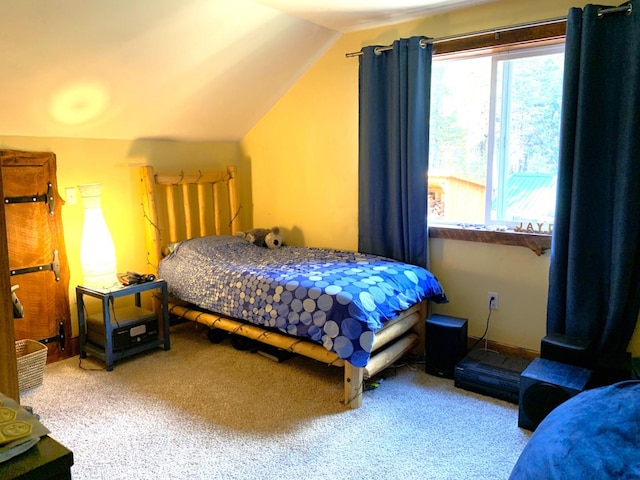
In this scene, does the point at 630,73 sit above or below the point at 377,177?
above

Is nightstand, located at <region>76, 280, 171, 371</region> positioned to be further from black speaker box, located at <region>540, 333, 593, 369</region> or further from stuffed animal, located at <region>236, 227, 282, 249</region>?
black speaker box, located at <region>540, 333, 593, 369</region>

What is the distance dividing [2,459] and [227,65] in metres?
2.95

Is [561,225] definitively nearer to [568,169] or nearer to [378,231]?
[568,169]

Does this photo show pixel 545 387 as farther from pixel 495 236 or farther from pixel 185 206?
pixel 185 206

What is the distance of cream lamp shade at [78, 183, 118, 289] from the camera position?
3176 millimetres

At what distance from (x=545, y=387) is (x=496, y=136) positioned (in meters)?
1.55

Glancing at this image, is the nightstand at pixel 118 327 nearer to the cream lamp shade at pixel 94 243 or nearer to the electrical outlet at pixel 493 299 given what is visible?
the cream lamp shade at pixel 94 243

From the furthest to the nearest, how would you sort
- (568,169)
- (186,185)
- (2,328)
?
(186,185), (568,169), (2,328)

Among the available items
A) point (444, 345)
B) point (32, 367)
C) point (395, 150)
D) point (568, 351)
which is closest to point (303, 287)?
point (444, 345)

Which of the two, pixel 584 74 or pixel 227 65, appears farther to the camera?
pixel 227 65

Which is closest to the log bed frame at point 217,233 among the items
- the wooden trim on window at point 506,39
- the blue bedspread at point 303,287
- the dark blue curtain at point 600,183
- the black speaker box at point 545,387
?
the blue bedspread at point 303,287

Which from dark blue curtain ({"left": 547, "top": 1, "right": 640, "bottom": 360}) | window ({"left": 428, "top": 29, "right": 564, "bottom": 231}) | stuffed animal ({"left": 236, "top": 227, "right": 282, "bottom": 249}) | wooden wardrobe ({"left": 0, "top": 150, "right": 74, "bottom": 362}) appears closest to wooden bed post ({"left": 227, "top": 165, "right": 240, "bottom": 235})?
stuffed animal ({"left": 236, "top": 227, "right": 282, "bottom": 249})

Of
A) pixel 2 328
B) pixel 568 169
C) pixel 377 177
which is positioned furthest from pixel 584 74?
pixel 2 328

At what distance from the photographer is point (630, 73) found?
95.5 inches
